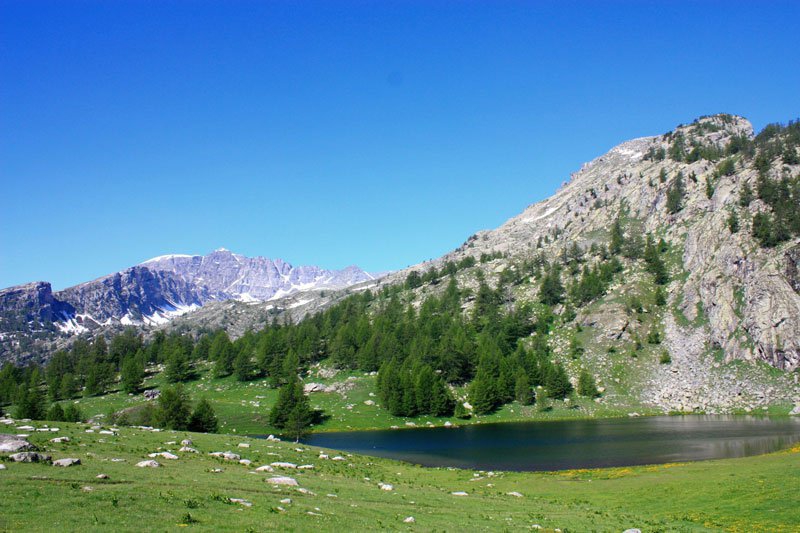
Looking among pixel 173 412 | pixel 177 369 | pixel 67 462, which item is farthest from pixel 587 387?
pixel 67 462

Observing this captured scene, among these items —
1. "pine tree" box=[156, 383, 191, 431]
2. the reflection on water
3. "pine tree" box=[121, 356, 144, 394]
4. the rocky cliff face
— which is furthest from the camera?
"pine tree" box=[121, 356, 144, 394]

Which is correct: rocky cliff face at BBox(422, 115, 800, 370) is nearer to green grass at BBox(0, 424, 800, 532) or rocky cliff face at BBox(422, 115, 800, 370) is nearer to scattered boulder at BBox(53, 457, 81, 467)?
green grass at BBox(0, 424, 800, 532)

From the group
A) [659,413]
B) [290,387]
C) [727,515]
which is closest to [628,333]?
[659,413]

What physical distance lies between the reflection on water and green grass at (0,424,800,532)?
43.8 feet

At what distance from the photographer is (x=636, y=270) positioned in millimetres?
167375

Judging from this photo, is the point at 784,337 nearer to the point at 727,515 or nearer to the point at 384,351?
the point at 384,351

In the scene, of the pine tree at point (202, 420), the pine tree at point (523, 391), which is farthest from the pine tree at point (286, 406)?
the pine tree at point (523, 391)

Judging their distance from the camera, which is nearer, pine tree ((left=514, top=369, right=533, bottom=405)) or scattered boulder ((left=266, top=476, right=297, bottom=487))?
scattered boulder ((left=266, top=476, right=297, bottom=487))

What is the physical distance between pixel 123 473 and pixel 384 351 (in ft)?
406

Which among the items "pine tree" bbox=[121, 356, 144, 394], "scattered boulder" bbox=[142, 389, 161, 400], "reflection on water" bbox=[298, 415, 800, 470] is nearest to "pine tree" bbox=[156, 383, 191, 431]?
"reflection on water" bbox=[298, 415, 800, 470]

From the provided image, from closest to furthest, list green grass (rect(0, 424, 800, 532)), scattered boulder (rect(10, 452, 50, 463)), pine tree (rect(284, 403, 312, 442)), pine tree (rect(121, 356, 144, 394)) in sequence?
green grass (rect(0, 424, 800, 532)) → scattered boulder (rect(10, 452, 50, 463)) → pine tree (rect(284, 403, 312, 442)) → pine tree (rect(121, 356, 144, 394))

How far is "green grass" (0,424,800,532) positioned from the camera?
19797mm

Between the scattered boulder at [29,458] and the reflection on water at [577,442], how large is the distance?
4735 centimetres

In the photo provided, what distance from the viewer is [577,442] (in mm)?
78000
